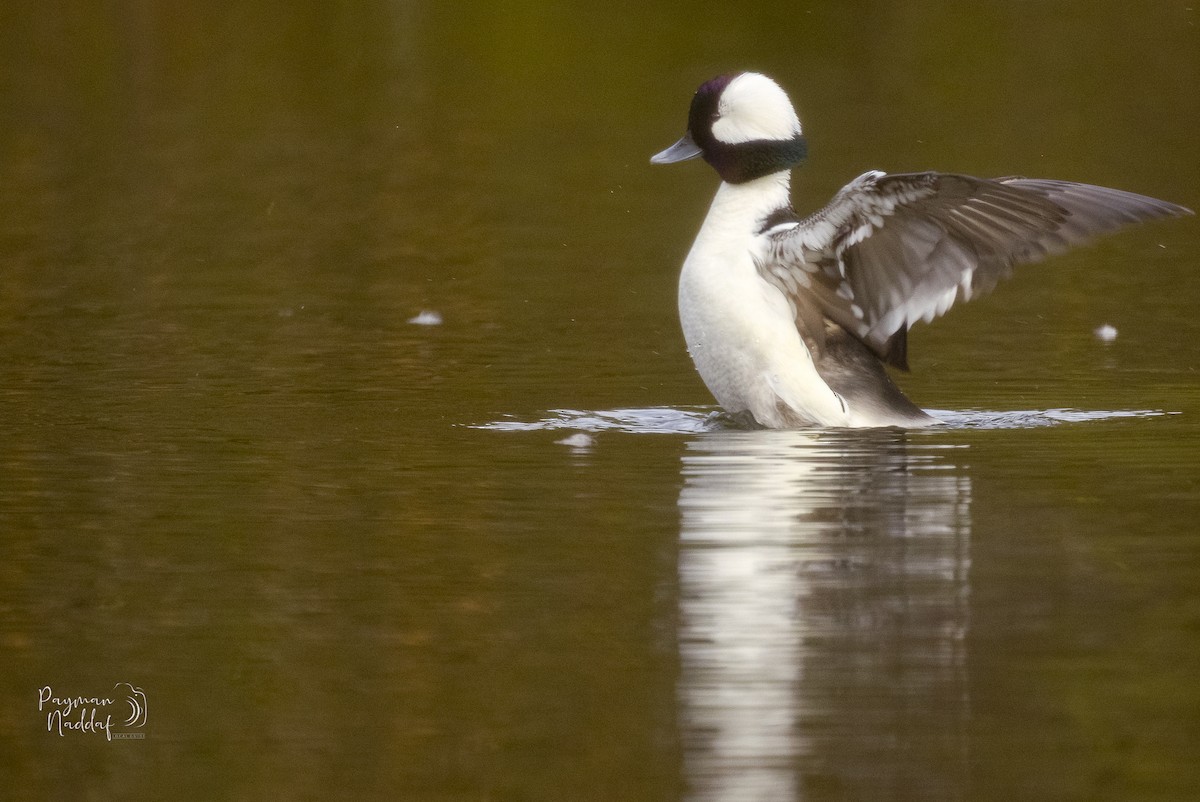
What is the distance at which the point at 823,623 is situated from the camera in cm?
477

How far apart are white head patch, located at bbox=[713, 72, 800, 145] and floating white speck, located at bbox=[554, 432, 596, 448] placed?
4.21 ft

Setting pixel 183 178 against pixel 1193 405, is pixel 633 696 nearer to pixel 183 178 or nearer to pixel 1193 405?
pixel 1193 405

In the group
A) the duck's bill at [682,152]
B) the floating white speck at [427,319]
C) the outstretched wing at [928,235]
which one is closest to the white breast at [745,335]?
the outstretched wing at [928,235]

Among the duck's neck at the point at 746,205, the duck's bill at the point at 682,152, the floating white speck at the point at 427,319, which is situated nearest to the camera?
the duck's neck at the point at 746,205

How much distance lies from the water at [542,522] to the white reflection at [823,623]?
14 millimetres

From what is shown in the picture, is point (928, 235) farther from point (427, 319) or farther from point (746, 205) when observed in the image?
point (427, 319)

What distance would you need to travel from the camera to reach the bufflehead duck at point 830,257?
7203 mm

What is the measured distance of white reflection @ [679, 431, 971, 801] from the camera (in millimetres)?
3840

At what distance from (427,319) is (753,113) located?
2798 mm

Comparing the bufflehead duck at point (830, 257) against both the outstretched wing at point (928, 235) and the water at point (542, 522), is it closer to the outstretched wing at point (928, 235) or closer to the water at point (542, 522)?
the outstretched wing at point (928, 235)

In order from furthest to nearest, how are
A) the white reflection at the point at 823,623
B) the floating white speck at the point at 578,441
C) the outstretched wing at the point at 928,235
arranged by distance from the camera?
the floating white speck at the point at 578,441
the outstretched wing at the point at 928,235
the white reflection at the point at 823,623

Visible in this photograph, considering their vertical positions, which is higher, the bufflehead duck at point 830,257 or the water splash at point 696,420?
the bufflehead duck at point 830,257

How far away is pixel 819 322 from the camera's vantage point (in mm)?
7719

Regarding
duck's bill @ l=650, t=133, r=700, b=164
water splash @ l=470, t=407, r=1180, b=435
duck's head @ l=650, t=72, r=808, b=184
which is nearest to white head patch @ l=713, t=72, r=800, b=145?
duck's head @ l=650, t=72, r=808, b=184
